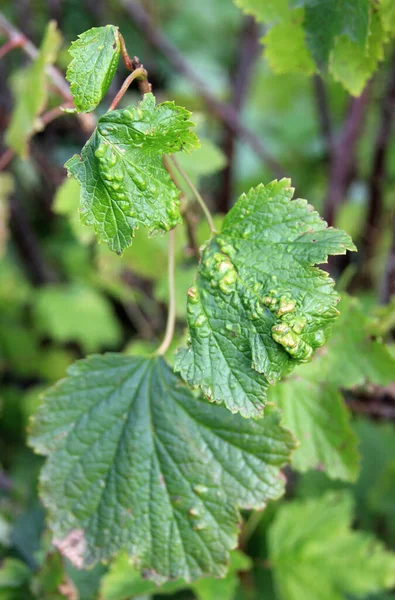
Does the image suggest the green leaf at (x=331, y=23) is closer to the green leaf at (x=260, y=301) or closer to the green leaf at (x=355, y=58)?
the green leaf at (x=355, y=58)

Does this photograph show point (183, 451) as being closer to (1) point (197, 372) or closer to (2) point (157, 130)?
(1) point (197, 372)

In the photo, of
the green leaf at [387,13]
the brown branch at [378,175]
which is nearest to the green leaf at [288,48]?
the green leaf at [387,13]

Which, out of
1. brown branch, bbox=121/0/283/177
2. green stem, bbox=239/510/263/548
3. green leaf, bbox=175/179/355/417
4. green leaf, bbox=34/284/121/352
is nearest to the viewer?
green leaf, bbox=175/179/355/417

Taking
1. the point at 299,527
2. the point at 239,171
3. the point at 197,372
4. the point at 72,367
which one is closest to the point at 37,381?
the point at 239,171

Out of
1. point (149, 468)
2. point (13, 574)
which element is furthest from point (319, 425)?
point (13, 574)

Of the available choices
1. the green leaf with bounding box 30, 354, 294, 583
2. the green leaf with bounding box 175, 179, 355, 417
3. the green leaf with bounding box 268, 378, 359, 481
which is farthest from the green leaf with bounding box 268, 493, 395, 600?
the green leaf with bounding box 175, 179, 355, 417

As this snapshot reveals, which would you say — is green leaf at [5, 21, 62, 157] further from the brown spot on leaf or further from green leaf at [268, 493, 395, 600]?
green leaf at [268, 493, 395, 600]

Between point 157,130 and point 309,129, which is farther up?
point 157,130
